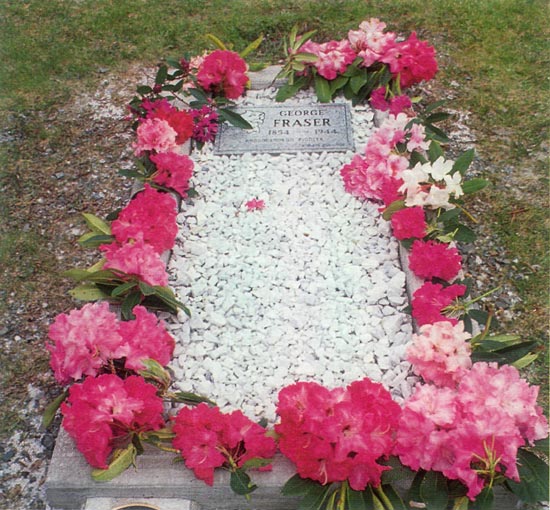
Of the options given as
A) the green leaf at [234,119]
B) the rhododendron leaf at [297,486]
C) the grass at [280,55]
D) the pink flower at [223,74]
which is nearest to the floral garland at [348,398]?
the rhododendron leaf at [297,486]

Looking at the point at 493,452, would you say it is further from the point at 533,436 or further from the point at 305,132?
the point at 305,132

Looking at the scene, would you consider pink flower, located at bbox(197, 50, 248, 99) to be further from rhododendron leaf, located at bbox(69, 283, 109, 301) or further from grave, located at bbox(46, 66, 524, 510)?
rhododendron leaf, located at bbox(69, 283, 109, 301)

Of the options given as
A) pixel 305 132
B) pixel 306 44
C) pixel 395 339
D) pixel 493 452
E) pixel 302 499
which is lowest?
pixel 302 499

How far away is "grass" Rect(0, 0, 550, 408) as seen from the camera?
3.66 m

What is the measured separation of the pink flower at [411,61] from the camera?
3863mm

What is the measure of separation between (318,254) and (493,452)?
130 cm

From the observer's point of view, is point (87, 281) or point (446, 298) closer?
point (446, 298)

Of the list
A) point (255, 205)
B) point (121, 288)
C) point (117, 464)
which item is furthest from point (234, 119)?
point (117, 464)

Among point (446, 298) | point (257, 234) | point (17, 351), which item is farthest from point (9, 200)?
point (446, 298)

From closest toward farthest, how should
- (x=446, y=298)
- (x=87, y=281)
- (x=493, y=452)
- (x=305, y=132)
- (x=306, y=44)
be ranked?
(x=493, y=452)
(x=446, y=298)
(x=87, y=281)
(x=305, y=132)
(x=306, y=44)

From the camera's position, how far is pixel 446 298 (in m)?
2.62

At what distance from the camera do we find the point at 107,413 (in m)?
2.16

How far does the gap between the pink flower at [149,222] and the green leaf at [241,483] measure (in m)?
1.09

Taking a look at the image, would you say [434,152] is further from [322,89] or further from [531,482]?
[531,482]
